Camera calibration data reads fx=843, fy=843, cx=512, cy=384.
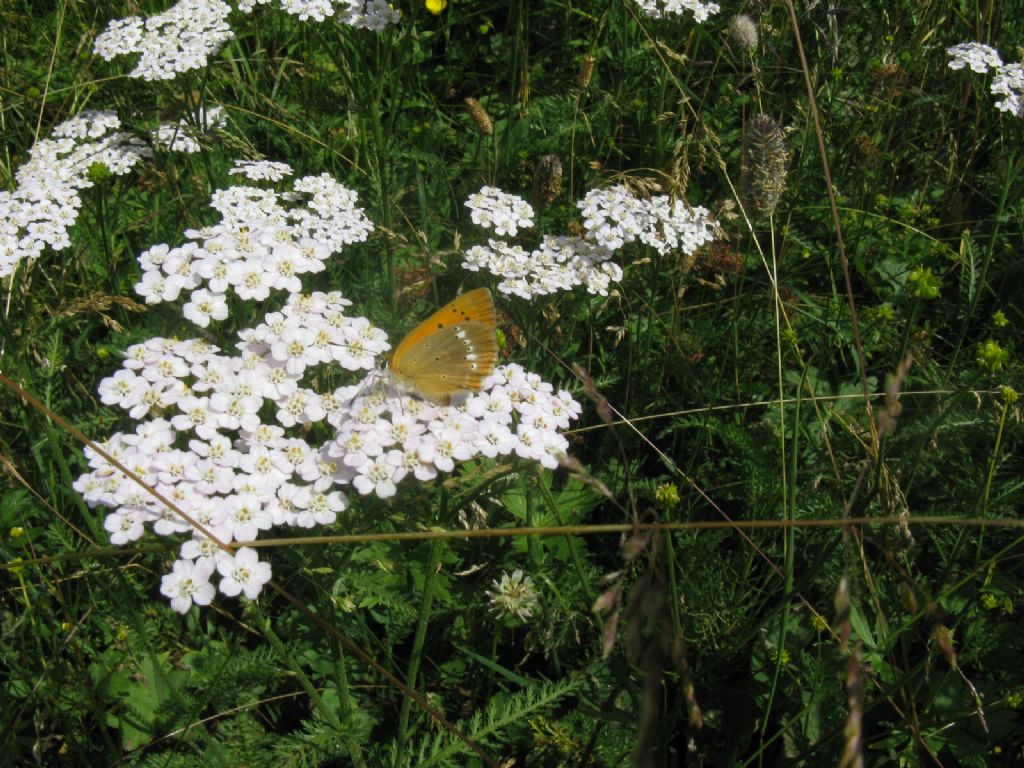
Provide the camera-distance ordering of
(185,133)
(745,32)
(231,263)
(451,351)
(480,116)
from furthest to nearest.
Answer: (185,133) < (745,32) < (480,116) < (231,263) < (451,351)

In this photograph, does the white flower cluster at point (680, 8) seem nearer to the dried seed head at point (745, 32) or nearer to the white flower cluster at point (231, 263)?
the dried seed head at point (745, 32)

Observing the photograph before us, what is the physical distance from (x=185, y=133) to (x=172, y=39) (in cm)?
50

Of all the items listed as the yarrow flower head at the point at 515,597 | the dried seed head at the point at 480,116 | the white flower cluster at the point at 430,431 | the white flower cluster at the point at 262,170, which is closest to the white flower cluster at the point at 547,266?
the dried seed head at the point at 480,116

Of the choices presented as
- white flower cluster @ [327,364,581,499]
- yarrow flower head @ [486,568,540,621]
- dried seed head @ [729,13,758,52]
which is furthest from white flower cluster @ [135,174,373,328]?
dried seed head @ [729,13,758,52]

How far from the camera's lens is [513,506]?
3.82m

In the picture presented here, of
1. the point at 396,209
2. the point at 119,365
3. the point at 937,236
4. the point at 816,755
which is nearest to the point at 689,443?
the point at 816,755

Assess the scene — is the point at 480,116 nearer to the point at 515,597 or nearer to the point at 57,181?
the point at 57,181

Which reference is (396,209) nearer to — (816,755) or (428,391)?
(428,391)

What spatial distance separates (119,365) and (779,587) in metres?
3.40

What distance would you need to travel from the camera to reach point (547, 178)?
4.23 m

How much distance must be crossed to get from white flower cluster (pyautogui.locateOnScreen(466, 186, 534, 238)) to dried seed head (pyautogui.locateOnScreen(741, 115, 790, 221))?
1.08 m

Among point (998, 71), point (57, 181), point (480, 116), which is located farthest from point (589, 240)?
point (998, 71)

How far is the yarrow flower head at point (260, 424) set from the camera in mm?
2621

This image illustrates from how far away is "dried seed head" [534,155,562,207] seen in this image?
4.20 m
